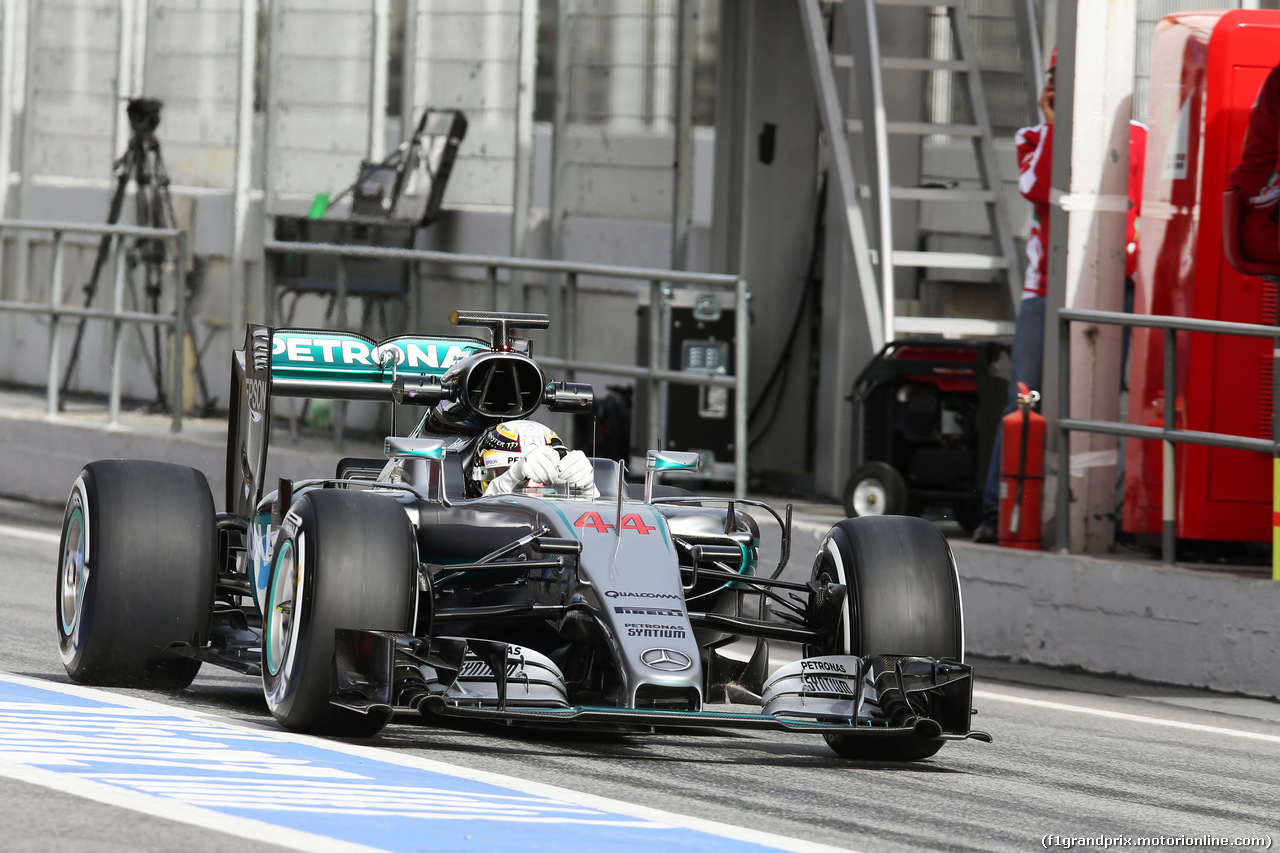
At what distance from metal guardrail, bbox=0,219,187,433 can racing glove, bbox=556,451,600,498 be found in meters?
7.54

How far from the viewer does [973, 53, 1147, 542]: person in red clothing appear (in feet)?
36.8

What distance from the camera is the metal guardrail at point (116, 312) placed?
15.1 meters

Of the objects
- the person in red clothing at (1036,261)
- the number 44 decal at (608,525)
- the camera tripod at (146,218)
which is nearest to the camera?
the number 44 decal at (608,525)

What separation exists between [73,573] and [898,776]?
10.6 ft

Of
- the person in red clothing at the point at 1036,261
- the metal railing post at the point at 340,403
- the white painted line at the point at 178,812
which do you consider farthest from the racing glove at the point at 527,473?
the metal railing post at the point at 340,403

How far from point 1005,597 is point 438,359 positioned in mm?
3292

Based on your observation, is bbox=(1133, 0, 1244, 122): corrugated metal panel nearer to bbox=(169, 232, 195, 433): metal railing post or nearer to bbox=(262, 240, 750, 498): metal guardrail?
bbox=(262, 240, 750, 498): metal guardrail

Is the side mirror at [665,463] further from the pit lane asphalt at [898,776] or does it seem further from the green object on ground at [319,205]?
the green object on ground at [319,205]

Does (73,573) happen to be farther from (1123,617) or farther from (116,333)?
(116,333)

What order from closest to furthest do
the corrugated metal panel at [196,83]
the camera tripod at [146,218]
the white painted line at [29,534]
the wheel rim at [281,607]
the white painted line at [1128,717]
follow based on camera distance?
the wheel rim at [281,607] < the white painted line at [1128,717] < the white painted line at [29,534] < the camera tripod at [146,218] < the corrugated metal panel at [196,83]

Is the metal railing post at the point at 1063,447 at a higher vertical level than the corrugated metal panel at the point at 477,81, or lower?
lower

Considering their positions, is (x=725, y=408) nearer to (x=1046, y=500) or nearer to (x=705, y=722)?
(x=1046, y=500)

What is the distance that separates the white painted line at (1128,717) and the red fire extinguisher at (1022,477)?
4.52 ft

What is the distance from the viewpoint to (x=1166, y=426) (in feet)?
32.8
